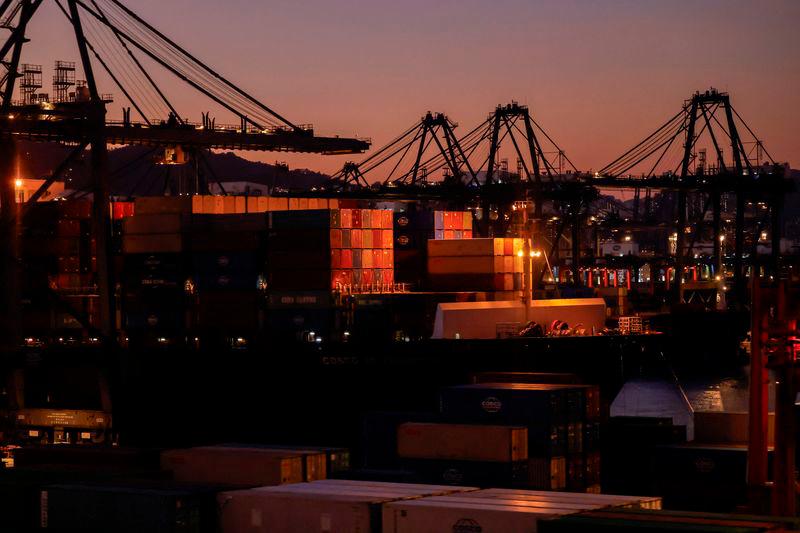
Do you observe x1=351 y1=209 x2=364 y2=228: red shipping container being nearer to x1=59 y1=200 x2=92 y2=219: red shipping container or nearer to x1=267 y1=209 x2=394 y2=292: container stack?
x1=267 y1=209 x2=394 y2=292: container stack

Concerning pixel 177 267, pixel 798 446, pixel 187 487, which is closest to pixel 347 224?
pixel 177 267

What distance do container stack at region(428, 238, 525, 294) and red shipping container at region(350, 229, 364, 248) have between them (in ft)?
10.3

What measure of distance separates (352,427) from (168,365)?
649cm

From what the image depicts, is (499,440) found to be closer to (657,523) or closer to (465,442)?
(465,442)

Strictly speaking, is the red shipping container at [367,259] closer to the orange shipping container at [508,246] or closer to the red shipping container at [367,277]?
the red shipping container at [367,277]

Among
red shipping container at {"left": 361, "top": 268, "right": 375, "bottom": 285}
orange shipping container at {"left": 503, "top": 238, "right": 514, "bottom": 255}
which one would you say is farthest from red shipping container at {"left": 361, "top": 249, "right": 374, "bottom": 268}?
orange shipping container at {"left": 503, "top": 238, "right": 514, "bottom": 255}

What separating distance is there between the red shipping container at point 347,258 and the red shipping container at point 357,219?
883mm

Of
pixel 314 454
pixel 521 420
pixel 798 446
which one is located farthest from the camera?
pixel 798 446

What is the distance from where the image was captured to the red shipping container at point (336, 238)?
39.3m

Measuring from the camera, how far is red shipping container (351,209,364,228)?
131ft

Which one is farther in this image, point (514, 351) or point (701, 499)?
point (514, 351)

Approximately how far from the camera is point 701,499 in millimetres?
22234

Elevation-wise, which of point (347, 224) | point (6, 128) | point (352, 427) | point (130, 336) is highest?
point (6, 128)

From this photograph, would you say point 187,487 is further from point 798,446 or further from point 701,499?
point 798,446
